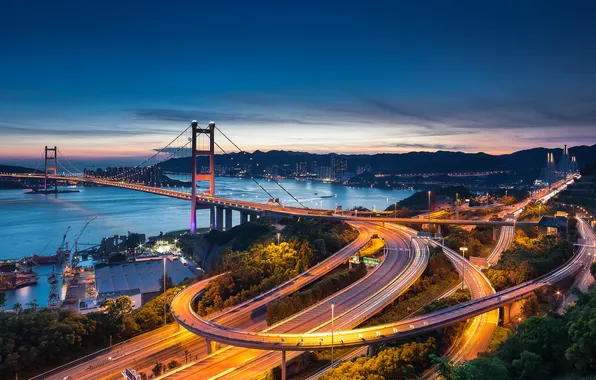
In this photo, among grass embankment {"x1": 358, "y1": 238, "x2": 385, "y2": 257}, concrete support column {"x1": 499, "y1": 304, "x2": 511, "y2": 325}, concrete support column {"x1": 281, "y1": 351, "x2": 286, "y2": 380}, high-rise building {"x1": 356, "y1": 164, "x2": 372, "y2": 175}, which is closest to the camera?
concrete support column {"x1": 281, "y1": 351, "x2": 286, "y2": 380}

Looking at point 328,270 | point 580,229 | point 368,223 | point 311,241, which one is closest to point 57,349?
point 328,270

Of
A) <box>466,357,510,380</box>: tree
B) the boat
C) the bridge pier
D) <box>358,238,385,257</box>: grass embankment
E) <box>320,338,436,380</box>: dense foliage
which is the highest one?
<box>466,357,510,380</box>: tree

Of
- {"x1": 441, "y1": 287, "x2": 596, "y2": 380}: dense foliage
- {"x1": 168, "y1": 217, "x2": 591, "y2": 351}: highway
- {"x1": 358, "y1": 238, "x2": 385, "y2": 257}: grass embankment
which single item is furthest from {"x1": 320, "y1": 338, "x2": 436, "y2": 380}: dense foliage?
{"x1": 358, "y1": 238, "x2": 385, "y2": 257}: grass embankment

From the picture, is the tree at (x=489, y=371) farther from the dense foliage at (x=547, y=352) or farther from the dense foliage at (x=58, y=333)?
the dense foliage at (x=58, y=333)

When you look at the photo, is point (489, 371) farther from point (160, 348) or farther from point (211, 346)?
point (160, 348)

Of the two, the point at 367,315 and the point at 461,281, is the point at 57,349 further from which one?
the point at 461,281

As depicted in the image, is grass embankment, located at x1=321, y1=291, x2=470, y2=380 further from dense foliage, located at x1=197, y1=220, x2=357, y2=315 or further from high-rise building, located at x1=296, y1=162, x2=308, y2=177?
high-rise building, located at x1=296, y1=162, x2=308, y2=177
